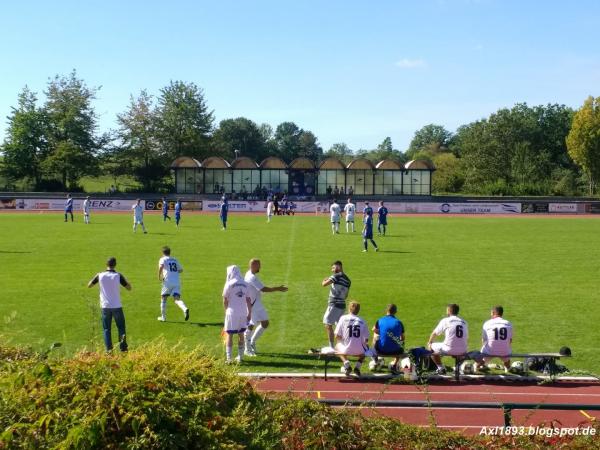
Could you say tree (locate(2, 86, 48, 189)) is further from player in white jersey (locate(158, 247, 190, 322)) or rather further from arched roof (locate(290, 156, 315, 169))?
player in white jersey (locate(158, 247, 190, 322))

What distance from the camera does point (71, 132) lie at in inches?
2990

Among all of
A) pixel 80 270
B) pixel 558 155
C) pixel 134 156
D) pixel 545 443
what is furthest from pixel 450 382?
pixel 558 155

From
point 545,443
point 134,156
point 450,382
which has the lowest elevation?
point 450,382

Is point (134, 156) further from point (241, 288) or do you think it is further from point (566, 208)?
point (241, 288)

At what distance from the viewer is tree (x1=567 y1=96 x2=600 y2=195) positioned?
7606cm

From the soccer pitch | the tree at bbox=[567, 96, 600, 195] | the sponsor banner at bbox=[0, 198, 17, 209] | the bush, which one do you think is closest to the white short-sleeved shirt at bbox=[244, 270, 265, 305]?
the soccer pitch

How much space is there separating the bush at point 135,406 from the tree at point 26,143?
75125mm

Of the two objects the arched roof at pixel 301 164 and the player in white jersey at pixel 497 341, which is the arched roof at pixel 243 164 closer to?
the arched roof at pixel 301 164

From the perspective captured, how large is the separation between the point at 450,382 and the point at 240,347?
11.9 ft

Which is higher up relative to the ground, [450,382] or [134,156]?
[134,156]

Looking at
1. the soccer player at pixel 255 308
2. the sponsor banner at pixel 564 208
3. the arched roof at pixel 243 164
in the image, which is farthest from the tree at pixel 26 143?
the soccer player at pixel 255 308

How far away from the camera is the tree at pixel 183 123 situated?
279 feet

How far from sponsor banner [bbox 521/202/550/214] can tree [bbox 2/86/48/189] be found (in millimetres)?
52738

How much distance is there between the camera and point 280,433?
451cm
